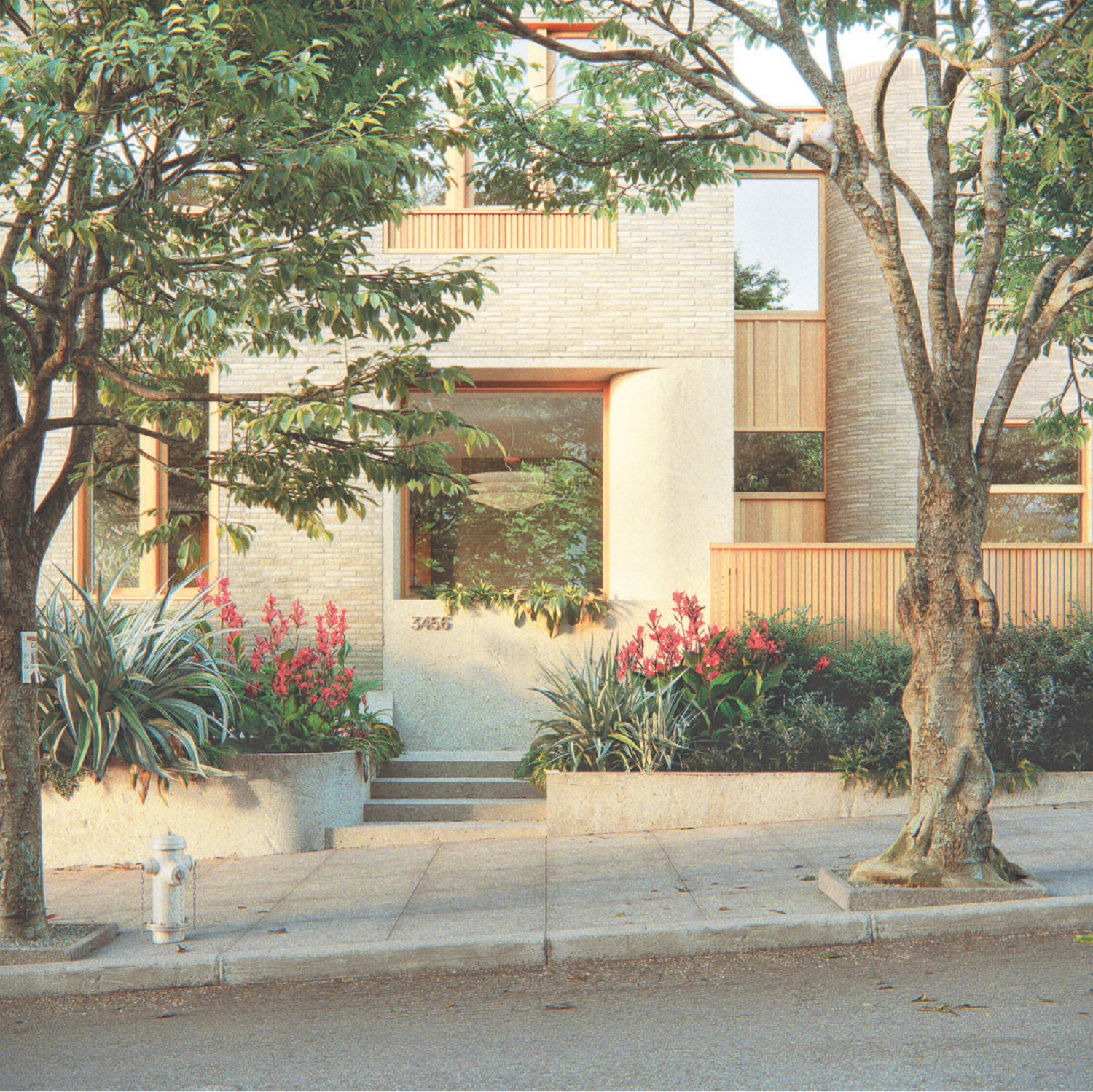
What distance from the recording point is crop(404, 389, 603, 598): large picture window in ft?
40.2

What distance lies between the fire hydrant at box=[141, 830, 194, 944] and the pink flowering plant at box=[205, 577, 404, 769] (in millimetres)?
2716

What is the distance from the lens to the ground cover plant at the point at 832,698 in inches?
362

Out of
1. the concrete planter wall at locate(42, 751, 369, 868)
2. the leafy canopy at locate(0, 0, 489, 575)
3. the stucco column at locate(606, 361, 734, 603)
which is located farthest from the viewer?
the stucco column at locate(606, 361, 734, 603)

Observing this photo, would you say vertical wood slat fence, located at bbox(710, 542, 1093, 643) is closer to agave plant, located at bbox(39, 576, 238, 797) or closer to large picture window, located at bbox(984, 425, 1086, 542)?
large picture window, located at bbox(984, 425, 1086, 542)

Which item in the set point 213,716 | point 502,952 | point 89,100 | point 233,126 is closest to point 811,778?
point 502,952

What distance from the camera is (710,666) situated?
986cm

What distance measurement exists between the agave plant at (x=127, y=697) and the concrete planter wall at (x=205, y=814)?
0.21 metres

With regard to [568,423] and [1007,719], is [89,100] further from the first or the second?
[1007,719]

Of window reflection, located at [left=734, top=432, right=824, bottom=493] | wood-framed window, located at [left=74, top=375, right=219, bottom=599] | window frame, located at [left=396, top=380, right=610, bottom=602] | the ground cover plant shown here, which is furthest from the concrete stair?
window reflection, located at [left=734, top=432, right=824, bottom=493]

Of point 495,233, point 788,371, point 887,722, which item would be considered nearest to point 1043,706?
point 887,722

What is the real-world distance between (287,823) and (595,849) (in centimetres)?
254

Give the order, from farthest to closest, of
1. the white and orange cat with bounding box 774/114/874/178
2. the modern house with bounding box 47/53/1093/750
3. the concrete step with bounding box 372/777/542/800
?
1. the modern house with bounding box 47/53/1093/750
2. the concrete step with bounding box 372/777/542/800
3. the white and orange cat with bounding box 774/114/874/178

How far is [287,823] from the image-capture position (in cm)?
869

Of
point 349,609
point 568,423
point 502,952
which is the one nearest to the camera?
point 502,952
